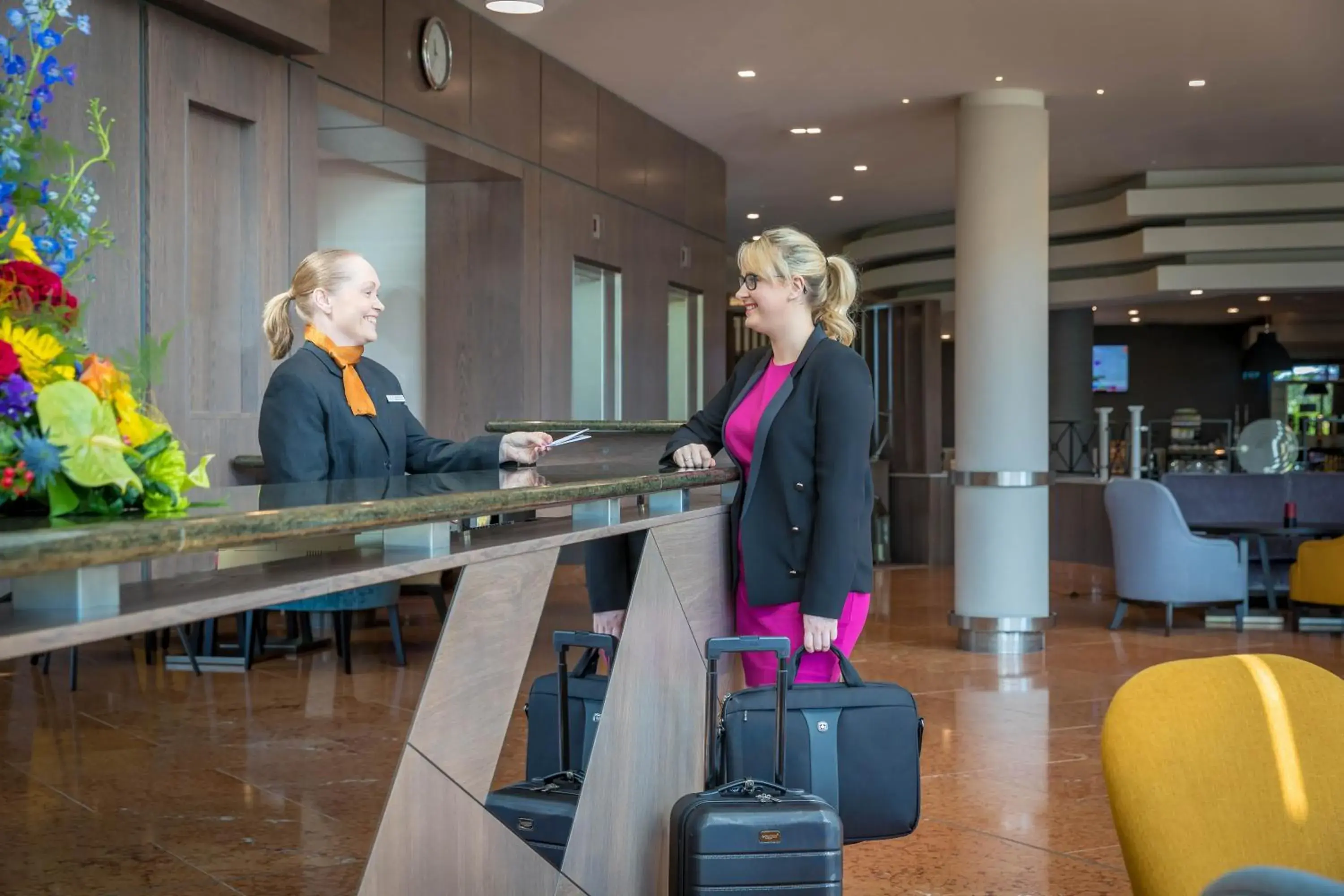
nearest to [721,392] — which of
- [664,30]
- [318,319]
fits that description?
[318,319]

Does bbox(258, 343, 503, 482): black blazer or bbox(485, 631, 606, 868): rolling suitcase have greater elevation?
bbox(258, 343, 503, 482): black blazer

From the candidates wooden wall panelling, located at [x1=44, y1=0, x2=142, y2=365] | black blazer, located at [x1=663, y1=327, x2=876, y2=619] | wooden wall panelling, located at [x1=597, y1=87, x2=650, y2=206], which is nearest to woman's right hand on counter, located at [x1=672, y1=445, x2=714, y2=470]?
black blazer, located at [x1=663, y1=327, x2=876, y2=619]

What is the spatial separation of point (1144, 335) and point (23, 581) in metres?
22.9

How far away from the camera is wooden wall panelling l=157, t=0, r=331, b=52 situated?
16.2ft

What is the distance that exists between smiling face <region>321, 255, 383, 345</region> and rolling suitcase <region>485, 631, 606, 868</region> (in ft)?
4.26

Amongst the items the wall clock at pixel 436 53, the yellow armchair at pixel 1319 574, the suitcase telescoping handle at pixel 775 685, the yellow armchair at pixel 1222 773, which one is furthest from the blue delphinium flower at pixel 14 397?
the yellow armchair at pixel 1319 574

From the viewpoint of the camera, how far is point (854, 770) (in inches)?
105

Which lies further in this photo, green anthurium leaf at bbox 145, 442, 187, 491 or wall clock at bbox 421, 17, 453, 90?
wall clock at bbox 421, 17, 453, 90

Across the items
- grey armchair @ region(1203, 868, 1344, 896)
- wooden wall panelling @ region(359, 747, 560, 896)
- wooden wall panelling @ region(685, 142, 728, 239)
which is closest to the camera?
grey armchair @ region(1203, 868, 1344, 896)

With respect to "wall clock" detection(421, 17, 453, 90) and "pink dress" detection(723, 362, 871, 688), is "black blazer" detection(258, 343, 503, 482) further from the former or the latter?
"wall clock" detection(421, 17, 453, 90)

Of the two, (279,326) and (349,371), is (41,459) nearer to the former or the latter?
(349,371)

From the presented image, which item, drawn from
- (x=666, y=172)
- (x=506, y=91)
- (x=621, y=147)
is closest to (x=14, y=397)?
(x=506, y=91)

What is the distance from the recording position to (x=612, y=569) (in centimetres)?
248

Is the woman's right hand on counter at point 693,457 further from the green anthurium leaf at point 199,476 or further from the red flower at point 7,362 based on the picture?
the red flower at point 7,362
